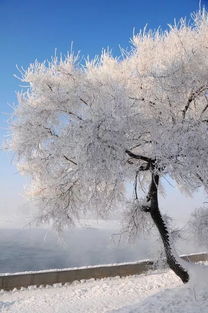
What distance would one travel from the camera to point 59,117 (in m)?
11.5

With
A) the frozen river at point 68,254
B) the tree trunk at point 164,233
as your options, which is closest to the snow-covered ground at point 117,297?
the tree trunk at point 164,233

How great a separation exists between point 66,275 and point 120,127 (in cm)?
849

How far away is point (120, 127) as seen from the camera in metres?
9.35

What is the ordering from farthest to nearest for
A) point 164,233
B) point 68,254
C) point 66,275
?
point 68,254
point 66,275
point 164,233

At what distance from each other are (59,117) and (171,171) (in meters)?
3.99

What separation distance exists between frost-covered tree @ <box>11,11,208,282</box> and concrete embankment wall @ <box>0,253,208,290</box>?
2420mm

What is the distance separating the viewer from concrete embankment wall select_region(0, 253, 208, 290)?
558 inches

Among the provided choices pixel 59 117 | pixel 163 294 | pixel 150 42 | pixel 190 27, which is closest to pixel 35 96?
pixel 59 117

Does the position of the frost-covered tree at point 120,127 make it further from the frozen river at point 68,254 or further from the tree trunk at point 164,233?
the frozen river at point 68,254

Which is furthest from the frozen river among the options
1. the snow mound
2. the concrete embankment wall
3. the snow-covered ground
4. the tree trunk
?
the snow mound

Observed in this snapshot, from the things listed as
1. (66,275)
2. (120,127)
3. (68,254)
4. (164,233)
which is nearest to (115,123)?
(120,127)

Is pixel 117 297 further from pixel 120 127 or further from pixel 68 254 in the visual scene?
pixel 68 254

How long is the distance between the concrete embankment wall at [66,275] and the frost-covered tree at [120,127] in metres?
2.42

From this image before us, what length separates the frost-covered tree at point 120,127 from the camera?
946 cm
